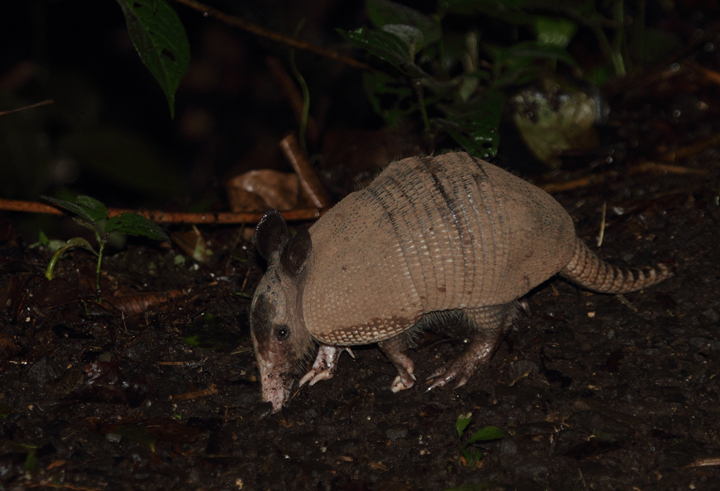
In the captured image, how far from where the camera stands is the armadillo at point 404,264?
3.60 meters

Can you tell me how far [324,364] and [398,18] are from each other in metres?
2.91

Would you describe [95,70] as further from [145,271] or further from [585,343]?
[585,343]

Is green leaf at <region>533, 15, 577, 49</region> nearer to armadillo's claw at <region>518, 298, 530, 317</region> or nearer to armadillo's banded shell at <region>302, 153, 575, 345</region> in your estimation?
armadillo's banded shell at <region>302, 153, 575, 345</region>

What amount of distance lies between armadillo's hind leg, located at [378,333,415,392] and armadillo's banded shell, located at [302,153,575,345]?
142 millimetres

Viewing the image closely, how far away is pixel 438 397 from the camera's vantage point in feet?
12.4

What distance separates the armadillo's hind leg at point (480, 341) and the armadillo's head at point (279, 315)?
99cm

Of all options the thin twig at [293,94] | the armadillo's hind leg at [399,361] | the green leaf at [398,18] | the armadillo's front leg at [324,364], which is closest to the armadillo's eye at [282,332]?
the armadillo's front leg at [324,364]

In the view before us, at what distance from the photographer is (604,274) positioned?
413 centimetres

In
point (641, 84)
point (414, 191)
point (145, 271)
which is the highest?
point (414, 191)

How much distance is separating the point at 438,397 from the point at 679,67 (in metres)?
5.95

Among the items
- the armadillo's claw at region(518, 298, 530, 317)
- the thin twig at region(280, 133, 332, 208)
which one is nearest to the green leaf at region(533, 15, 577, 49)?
the thin twig at region(280, 133, 332, 208)

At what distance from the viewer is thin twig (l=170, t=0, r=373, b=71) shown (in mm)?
4648

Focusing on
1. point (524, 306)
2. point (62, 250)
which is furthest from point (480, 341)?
point (62, 250)

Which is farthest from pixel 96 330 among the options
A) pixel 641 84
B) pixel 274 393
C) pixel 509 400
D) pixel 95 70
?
pixel 641 84
